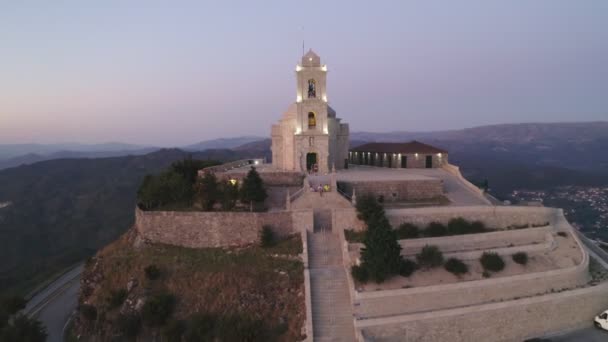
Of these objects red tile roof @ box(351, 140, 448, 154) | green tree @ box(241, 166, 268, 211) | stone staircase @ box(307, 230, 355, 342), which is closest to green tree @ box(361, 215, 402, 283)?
stone staircase @ box(307, 230, 355, 342)

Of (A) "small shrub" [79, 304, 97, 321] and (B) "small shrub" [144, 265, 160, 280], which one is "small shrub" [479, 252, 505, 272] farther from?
(A) "small shrub" [79, 304, 97, 321]

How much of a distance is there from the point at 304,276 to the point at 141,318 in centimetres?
1056

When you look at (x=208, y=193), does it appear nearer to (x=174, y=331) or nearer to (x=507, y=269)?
(x=174, y=331)

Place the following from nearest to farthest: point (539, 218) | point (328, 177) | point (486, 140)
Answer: point (539, 218) → point (328, 177) → point (486, 140)

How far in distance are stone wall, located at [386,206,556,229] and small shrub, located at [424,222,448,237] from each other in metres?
0.52

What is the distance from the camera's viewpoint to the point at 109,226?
7475 cm

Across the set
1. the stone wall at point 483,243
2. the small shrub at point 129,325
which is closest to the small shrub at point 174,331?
the small shrub at point 129,325

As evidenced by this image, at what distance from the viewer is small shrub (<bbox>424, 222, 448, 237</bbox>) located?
24.2 meters

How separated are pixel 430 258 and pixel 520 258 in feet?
19.6

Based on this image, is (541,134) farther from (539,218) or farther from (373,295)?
(373,295)

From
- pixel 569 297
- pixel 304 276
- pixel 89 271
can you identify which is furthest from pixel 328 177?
pixel 89 271

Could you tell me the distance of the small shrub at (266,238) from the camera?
80.5 feet

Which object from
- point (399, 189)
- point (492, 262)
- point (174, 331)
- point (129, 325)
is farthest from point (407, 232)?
point (129, 325)

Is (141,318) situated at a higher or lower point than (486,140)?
lower
